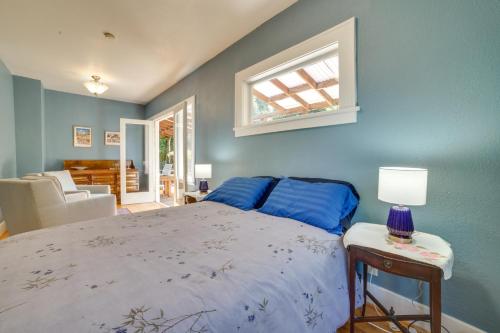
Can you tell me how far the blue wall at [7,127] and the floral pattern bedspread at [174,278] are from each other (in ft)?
11.1

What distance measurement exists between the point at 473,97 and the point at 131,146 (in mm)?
6389

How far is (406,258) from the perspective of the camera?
41.7 inches

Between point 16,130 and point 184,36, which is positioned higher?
point 184,36

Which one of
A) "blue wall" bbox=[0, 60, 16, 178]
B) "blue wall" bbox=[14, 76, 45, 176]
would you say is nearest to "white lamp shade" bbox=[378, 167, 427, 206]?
"blue wall" bbox=[0, 60, 16, 178]

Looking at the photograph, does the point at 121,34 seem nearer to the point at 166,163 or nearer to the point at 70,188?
the point at 70,188

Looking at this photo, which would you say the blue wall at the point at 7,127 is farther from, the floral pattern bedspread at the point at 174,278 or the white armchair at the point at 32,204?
the floral pattern bedspread at the point at 174,278

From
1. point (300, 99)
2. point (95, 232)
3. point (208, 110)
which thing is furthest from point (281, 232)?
point (208, 110)

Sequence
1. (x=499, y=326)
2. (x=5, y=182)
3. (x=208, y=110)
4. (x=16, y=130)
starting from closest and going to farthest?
(x=499, y=326) → (x=5, y=182) → (x=208, y=110) → (x=16, y=130)

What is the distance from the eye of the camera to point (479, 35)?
4.04ft

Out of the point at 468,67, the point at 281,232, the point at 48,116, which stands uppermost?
the point at 48,116

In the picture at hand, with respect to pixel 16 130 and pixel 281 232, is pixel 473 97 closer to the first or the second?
pixel 281 232

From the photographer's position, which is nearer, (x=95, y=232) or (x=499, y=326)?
(x=499, y=326)

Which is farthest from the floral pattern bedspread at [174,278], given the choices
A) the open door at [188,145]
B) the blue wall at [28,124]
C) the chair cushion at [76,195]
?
the blue wall at [28,124]

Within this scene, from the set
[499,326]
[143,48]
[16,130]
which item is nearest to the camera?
[499,326]
